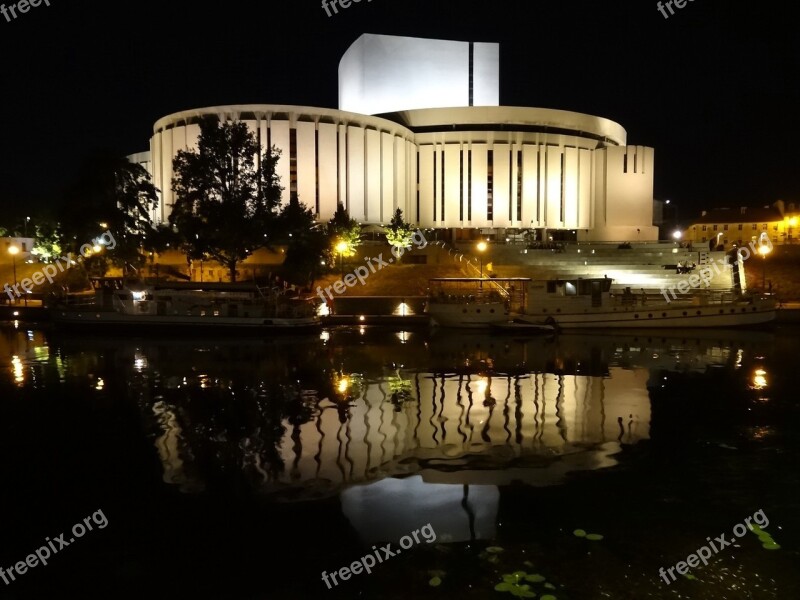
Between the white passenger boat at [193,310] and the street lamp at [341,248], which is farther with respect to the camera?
the street lamp at [341,248]

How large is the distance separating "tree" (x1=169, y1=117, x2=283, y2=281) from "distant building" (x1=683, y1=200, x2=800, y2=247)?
61580mm

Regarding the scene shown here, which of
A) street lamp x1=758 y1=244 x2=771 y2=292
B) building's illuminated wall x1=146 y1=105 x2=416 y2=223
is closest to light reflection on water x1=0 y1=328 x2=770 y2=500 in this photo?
street lamp x1=758 y1=244 x2=771 y2=292

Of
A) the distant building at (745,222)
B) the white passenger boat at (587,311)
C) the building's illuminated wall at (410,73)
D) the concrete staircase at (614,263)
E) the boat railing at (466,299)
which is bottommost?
the white passenger boat at (587,311)

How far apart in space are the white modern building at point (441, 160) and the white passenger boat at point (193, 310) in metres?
32.5

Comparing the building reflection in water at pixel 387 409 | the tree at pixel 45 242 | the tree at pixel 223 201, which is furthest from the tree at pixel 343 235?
the tree at pixel 45 242

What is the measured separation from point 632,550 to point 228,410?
10.6m

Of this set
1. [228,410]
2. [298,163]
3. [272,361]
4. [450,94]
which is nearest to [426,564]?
[228,410]

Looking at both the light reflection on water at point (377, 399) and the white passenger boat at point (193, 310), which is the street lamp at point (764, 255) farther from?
the white passenger boat at point (193, 310)

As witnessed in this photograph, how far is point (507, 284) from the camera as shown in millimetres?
44562

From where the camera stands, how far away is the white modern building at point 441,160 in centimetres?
6581

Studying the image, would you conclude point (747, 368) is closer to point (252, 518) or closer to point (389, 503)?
point (389, 503)

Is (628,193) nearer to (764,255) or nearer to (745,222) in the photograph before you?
(745,222)

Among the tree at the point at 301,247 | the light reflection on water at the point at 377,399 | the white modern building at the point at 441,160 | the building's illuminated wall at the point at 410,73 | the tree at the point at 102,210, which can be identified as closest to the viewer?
the light reflection on water at the point at 377,399

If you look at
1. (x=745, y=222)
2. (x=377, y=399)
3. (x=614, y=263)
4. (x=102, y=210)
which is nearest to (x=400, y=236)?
(x=614, y=263)
